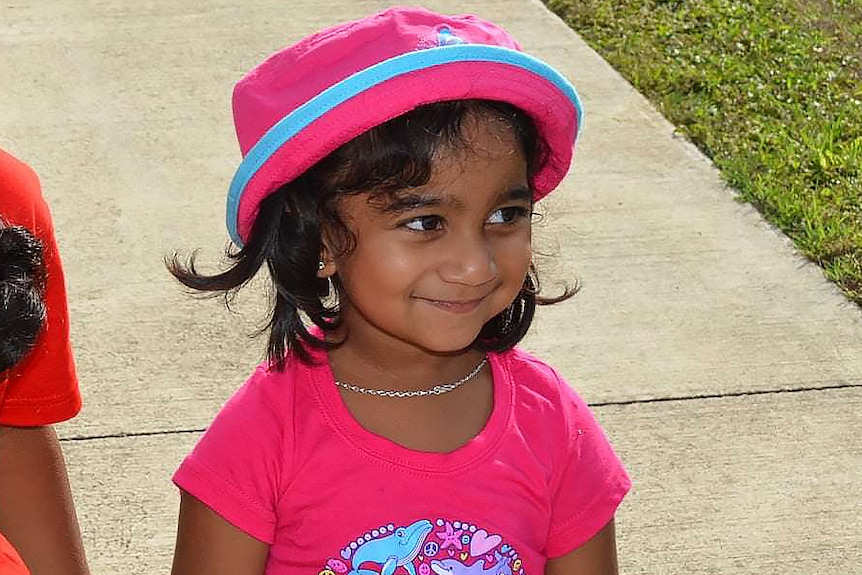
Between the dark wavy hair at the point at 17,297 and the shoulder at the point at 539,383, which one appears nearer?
the dark wavy hair at the point at 17,297

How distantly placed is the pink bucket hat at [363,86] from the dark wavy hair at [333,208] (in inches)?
1.9

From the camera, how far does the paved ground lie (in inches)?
142

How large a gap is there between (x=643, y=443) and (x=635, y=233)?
1.22 meters

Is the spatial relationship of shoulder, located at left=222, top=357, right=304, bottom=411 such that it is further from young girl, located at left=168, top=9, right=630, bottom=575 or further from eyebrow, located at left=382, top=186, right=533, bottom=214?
eyebrow, located at left=382, top=186, right=533, bottom=214

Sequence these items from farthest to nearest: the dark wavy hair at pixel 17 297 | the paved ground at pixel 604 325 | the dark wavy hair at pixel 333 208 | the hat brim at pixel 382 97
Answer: the paved ground at pixel 604 325 → the dark wavy hair at pixel 333 208 → the hat brim at pixel 382 97 → the dark wavy hair at pixel 17 297

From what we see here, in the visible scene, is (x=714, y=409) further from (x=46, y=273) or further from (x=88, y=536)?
(x=46, y=273)

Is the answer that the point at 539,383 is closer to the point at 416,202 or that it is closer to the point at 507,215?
the point at 507,215

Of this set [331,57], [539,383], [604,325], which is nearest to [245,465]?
[539,383]

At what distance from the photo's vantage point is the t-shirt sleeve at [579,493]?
2.49 m

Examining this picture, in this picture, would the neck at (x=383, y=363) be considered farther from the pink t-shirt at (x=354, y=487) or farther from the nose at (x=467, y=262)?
the nose at (x=467, y=262)

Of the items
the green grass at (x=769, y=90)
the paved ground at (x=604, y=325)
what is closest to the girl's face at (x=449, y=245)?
the paved ground at (x=604, y=325)

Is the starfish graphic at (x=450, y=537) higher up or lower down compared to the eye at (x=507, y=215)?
lower down

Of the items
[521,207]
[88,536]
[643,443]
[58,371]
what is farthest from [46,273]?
[643,443]

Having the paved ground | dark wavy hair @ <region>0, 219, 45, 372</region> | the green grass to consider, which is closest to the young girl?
dark wavy hair @ <region>0, 219, 45, 372</region>
